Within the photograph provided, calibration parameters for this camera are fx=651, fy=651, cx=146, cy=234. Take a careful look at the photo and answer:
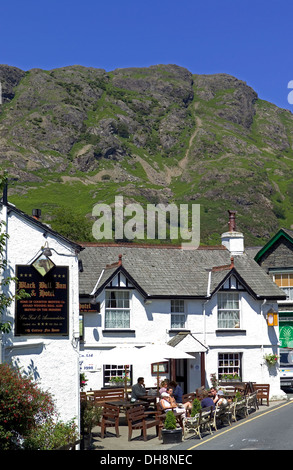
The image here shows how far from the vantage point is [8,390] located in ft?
48.4

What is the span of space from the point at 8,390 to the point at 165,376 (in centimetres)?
1566

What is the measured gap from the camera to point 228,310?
3119 centimetres

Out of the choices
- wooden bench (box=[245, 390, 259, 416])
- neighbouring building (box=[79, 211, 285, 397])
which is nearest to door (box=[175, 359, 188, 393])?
neighbouring building (box=[79, 211, 285, 397])

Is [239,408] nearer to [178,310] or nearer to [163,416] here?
[163,416]

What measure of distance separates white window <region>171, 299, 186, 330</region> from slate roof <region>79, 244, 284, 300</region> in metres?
0.62

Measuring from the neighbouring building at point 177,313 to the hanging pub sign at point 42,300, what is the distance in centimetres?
892

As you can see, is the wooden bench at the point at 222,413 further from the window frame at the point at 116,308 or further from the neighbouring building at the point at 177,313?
the window frame at the point at 116,308

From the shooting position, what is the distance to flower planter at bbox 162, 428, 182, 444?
19.6 metres

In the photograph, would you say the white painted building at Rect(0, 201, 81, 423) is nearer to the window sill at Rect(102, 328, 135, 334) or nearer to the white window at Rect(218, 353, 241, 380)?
the window sill at Rect(102, 328, 135, 334)

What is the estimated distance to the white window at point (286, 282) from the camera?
39188mm

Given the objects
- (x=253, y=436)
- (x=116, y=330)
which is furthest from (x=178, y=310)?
(x=253, y=436)

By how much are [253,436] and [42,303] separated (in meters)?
7.38

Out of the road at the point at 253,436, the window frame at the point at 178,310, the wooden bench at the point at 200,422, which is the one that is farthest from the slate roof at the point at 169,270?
the wooden bench at the point at 200,422
